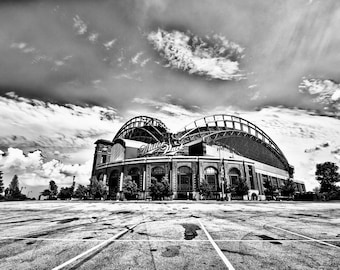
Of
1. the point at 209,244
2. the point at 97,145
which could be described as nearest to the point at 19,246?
the point at 209,244

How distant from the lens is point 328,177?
2283 inches

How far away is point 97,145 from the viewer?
276ft

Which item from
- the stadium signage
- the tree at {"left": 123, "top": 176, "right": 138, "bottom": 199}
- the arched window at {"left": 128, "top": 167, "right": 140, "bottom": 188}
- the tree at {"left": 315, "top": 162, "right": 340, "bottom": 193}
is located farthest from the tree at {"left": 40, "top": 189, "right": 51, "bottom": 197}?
the tree at {"left": 315, "top": 162, "right": 340, "bottom": 193}

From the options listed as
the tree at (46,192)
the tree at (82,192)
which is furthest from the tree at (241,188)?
the tree at (46,192)

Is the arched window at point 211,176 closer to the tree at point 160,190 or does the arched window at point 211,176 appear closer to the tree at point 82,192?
the tree at point 160,190

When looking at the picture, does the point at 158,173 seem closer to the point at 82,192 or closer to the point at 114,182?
the point at 114,182

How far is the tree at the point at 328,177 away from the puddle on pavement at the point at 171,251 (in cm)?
7169

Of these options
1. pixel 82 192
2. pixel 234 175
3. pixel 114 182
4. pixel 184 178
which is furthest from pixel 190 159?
pixel 82 192

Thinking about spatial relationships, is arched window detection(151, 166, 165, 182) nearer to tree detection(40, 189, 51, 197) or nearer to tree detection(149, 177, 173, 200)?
tree detection(149, 177, 173, 200)

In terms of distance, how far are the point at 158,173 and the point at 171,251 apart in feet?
168

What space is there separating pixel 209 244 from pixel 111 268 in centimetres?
311

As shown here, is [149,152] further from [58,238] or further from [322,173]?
[58,238]

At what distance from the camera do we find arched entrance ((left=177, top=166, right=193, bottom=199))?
52.7 meters

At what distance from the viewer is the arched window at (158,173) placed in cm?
5538
